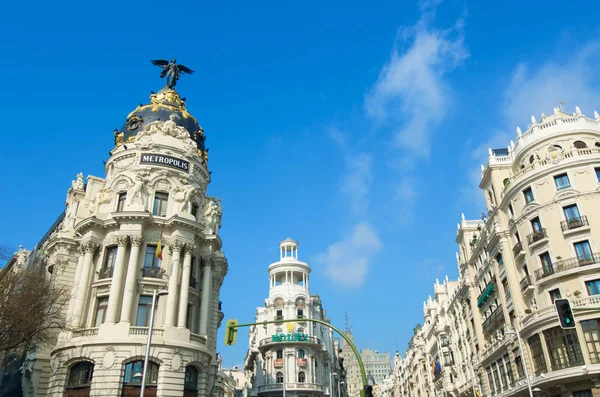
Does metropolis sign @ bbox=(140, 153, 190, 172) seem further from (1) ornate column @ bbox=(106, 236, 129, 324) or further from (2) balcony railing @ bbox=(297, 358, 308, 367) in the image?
(2) balcony railing @ bbox=(297, 358, 308, 367)

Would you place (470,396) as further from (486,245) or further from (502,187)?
(502,187)

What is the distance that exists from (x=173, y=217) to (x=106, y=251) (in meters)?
6.33

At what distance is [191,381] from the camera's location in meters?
37.8

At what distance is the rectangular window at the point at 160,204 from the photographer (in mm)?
41906

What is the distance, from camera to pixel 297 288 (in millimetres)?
76125

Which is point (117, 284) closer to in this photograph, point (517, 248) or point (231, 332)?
point (231, 332)

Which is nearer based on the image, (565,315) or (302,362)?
(565,315)

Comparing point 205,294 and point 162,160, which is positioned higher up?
point 162,160

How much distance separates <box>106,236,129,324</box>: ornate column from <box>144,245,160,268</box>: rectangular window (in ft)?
6.02

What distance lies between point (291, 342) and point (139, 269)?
121 feet

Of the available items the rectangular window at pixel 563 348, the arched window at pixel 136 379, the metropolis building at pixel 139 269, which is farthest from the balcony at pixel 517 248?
the arched window at pixel 136 379

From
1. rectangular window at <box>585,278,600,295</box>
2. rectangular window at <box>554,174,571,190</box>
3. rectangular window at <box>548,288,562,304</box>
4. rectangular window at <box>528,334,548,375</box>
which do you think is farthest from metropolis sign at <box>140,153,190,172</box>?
rectangular window at <box>585,278,600,295</box>

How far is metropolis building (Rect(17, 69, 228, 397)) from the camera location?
3556cm

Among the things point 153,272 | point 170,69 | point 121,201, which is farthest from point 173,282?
point 170,69
